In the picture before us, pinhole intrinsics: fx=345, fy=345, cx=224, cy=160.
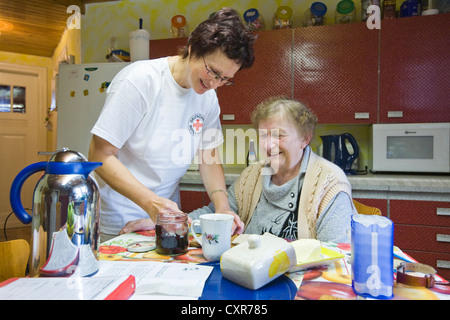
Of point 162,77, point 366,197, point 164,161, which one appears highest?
point 162,77

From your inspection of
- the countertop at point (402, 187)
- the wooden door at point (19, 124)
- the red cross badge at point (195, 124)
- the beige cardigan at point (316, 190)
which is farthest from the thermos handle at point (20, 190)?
the wooden door at point (19, 124)

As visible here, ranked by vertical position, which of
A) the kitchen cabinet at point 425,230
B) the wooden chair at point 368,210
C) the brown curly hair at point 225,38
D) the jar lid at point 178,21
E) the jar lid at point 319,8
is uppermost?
the jar lid at point 178,21

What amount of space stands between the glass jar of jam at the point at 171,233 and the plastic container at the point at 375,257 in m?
0.46

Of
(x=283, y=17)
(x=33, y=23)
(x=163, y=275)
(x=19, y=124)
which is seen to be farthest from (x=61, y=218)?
(x=19, y=124)

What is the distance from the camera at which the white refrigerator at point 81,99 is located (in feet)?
10.2

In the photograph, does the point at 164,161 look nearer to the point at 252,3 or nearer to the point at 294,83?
the point at 294,83

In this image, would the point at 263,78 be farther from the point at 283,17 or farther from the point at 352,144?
the point at 352,144

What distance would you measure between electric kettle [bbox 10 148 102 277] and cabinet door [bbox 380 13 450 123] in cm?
248

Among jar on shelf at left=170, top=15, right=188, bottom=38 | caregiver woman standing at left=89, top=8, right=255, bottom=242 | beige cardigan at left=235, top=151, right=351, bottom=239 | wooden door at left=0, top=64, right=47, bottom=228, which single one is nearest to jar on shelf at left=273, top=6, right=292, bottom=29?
jar on shelf at left=170, top=15, right=188, bottom=38

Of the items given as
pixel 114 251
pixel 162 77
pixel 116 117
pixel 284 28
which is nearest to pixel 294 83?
pixel 284 28

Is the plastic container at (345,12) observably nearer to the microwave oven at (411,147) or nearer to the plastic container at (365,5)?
the plastic container at (365,5)

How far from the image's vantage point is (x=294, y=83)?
2.85 meters

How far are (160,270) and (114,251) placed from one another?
237mm

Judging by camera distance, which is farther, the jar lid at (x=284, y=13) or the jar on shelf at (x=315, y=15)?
the jar lid at (x=284, y=13)
